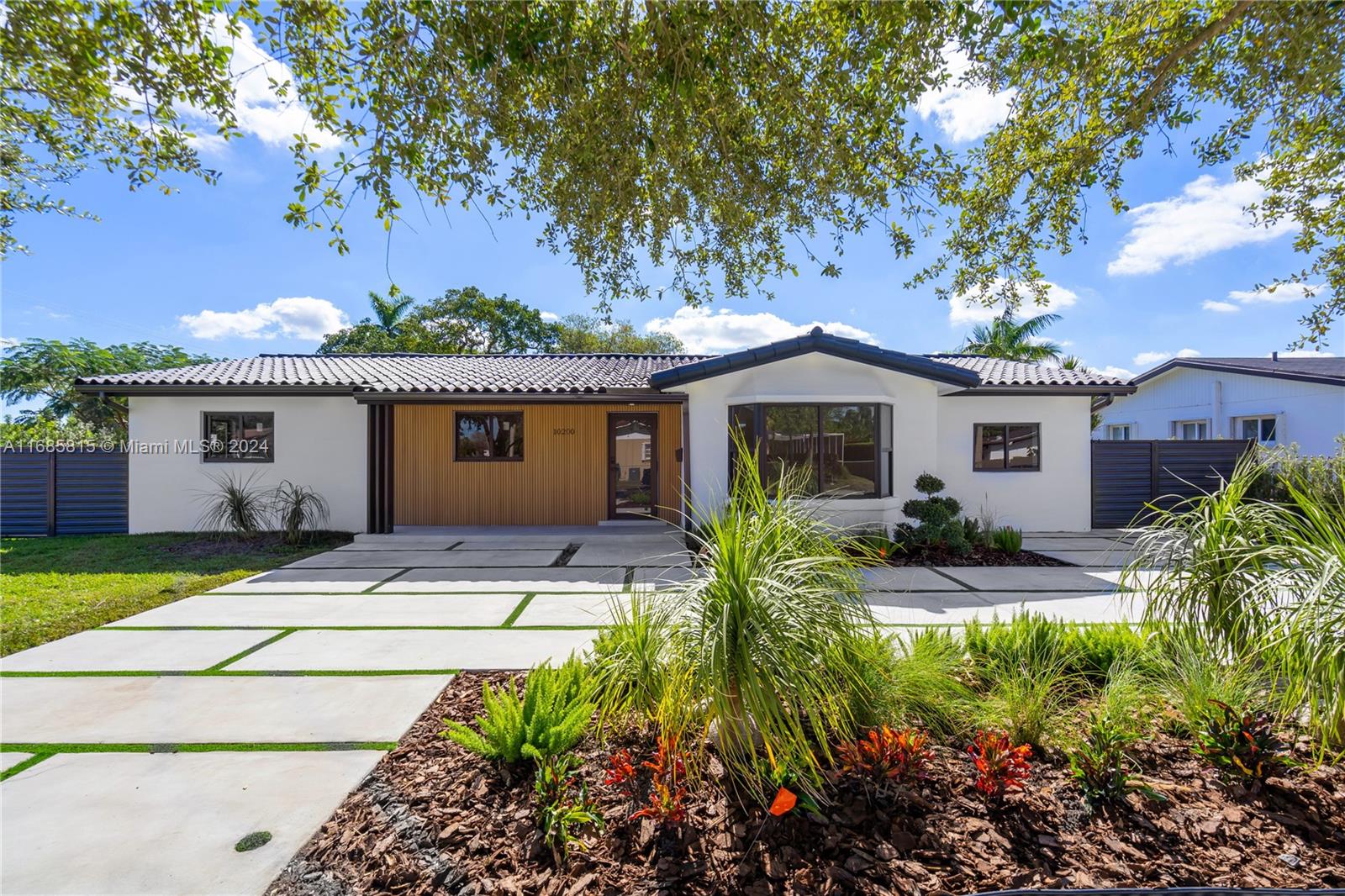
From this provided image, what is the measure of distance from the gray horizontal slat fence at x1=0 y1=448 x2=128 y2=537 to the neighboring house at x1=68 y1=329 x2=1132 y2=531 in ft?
1.68

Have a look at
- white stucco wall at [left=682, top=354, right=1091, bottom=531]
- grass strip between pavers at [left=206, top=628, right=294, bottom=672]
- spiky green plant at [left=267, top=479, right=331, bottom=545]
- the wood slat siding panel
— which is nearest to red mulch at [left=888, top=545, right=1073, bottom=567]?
white stucco wall at [left=682, top=354, right=1091, bottom=531]

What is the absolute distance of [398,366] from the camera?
13.0 meters

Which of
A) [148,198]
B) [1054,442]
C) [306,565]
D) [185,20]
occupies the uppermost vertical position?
[185,20]

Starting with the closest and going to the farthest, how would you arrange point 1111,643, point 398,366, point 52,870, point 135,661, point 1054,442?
point 52,870, point 1111,643, point 135,661, point 1054,442, point 398,366

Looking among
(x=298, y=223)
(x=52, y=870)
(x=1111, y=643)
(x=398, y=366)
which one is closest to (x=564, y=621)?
(x=52, y=870)

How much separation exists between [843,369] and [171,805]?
883 cm

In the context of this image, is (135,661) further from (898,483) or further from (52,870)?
(898,483)

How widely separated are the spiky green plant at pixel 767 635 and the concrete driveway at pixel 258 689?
0.40 m

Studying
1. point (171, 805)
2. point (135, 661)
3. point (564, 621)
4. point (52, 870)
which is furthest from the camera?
point (564, 621)

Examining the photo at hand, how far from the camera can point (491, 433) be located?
11.8 meters

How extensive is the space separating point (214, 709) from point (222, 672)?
28.1 inches

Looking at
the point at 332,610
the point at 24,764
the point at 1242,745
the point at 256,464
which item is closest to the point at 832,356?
the point at 1242,745

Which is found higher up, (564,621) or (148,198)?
(148,198)

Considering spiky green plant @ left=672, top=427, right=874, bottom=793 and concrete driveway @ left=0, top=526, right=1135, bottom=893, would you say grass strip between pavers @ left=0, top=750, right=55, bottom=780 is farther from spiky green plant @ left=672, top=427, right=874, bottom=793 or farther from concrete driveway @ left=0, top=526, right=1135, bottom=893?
spiky green plant @ left=672, top=427, right=874, bottom=793
